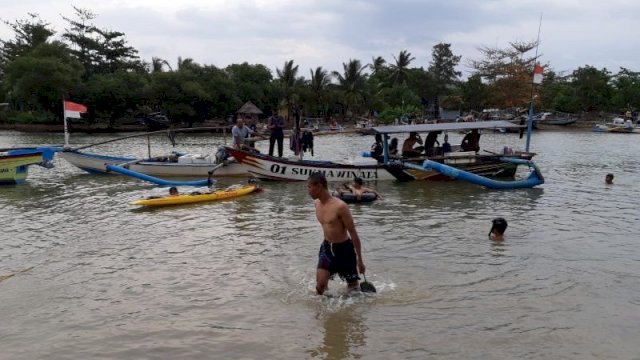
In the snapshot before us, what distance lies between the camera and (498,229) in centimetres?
1043

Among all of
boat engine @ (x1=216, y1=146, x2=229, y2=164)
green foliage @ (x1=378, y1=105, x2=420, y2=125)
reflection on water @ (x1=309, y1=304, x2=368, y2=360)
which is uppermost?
green foliage @ (x1=378, y1=105, x2=420, y2=125)

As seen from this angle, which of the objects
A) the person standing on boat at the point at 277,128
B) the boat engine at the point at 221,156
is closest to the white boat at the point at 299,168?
the boat engine at the point at 221,156

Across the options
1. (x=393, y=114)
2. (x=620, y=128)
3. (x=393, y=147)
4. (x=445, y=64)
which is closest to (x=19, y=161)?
(x=393, y=147)

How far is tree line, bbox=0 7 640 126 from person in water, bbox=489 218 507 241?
3533 cm

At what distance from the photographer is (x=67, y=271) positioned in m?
8.54

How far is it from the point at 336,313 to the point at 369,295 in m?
0.70

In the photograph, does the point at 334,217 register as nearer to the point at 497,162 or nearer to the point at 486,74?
the point at 497,162

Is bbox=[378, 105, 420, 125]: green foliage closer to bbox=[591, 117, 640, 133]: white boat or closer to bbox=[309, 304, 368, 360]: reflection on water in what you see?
bbox=[591, 117, 640, 133]: white boat

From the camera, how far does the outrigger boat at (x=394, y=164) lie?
17.8 metres

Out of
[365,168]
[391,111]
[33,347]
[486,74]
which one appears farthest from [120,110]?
[33,347]

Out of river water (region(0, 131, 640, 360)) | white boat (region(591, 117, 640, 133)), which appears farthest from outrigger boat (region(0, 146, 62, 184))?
white boat (region(591, 117, 640, 133))

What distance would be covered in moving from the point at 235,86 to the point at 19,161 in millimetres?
41987

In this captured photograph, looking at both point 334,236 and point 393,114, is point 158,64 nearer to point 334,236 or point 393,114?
point 393,114

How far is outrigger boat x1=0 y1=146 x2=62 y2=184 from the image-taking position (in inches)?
690
